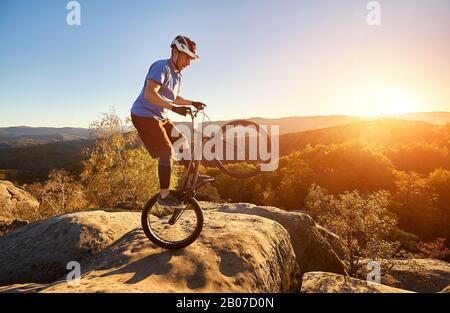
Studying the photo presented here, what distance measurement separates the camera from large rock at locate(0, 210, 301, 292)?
527 centimetres

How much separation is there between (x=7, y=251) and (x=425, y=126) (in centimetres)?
16149

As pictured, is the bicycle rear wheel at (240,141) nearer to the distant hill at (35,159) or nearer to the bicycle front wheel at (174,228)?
the bicycle front wheel at (174,228)

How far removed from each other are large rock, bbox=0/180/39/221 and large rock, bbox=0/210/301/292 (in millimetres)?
33159

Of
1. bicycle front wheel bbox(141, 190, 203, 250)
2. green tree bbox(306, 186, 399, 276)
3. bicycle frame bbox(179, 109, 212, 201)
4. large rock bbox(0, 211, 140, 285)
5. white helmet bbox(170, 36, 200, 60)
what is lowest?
green tree bbox(306, 186, 399, 276)

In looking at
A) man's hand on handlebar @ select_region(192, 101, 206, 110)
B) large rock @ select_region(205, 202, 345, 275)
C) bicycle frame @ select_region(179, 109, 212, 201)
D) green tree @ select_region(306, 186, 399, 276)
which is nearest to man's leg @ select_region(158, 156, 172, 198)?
bicycle frame @ select_region(179, 109, 212, 201)

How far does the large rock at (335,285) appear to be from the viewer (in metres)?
8.67

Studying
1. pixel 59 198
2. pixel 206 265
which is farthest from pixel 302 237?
pixel 59 198

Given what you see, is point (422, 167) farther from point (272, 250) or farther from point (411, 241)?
point (272, 250)

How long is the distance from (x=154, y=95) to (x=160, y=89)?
669mm

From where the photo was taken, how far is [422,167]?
85.1 metres

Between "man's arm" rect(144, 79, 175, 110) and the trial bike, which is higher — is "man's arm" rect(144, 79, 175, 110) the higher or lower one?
the higher one

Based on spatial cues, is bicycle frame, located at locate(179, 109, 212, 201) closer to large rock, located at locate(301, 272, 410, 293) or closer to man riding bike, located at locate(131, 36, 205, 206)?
man riding bike, located at locate(131, 36, 205, 206)
